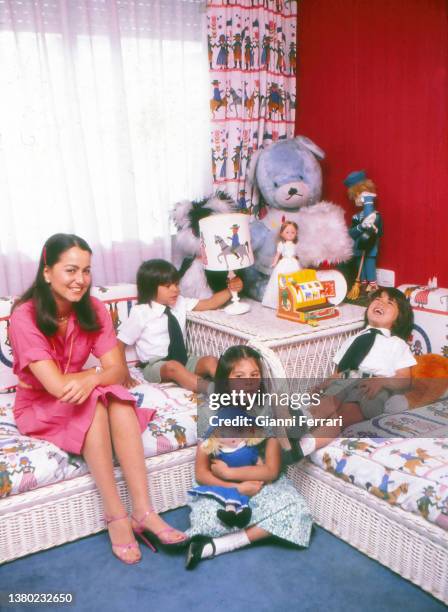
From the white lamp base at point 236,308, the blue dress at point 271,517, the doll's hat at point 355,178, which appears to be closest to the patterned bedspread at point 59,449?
the blue dress at point 271,517

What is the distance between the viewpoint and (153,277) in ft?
8.02

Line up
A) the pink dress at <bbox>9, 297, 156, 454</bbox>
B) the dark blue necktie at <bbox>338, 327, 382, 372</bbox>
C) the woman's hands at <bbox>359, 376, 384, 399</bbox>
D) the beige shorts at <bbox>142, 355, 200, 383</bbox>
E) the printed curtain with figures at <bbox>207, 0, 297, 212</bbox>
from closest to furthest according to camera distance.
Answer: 1. the pink dress at <bbox>9, 297, 156, 454</bbox>
2. the woman's hands at <bbox>359, 376, 384, 399</bbox>
3. the dark blue necktie at <bbox>338, 327, 382, 372</bbox>
4. the beige shorts at <bbox>142, 355, 200, 383</bbox>
5. the printed curtain with figures at <bbox>207, 0, 297, 212</bbox>

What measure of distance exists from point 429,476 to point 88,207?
1843 millimetres

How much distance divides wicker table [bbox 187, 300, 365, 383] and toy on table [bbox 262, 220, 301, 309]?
0.28 ft

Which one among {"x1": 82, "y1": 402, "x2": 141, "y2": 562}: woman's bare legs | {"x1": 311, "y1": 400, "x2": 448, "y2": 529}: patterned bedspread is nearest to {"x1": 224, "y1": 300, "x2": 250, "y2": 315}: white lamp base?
{"x1": 311, "y1": 400, "x2": 448, "y2": 529}: patterned bedspread

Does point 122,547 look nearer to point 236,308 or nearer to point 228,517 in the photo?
point 228,517

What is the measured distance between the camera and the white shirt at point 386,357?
6.88ft

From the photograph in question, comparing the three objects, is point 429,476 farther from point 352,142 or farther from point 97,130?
point 97,130

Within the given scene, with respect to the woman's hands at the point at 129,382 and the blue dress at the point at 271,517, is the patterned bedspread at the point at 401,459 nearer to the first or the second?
the blue dress at the point at 271,517

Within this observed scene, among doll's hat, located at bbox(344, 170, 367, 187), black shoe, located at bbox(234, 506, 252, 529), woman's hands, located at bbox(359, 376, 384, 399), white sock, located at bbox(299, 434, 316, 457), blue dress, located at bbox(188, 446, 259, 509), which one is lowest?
black shoe, located at bbox(234, 506, 252, 529)

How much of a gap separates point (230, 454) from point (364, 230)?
1287 millimetres

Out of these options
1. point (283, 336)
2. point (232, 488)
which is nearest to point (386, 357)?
point (283, 336)

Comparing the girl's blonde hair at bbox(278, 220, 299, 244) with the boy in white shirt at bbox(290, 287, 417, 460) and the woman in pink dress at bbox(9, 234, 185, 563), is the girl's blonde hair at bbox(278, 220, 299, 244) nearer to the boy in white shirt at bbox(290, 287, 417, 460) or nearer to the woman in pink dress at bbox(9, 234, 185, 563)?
the boy in white shirt at bbox(290, 287, 417, 460)

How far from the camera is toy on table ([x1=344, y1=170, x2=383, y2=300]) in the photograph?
8.53ft
